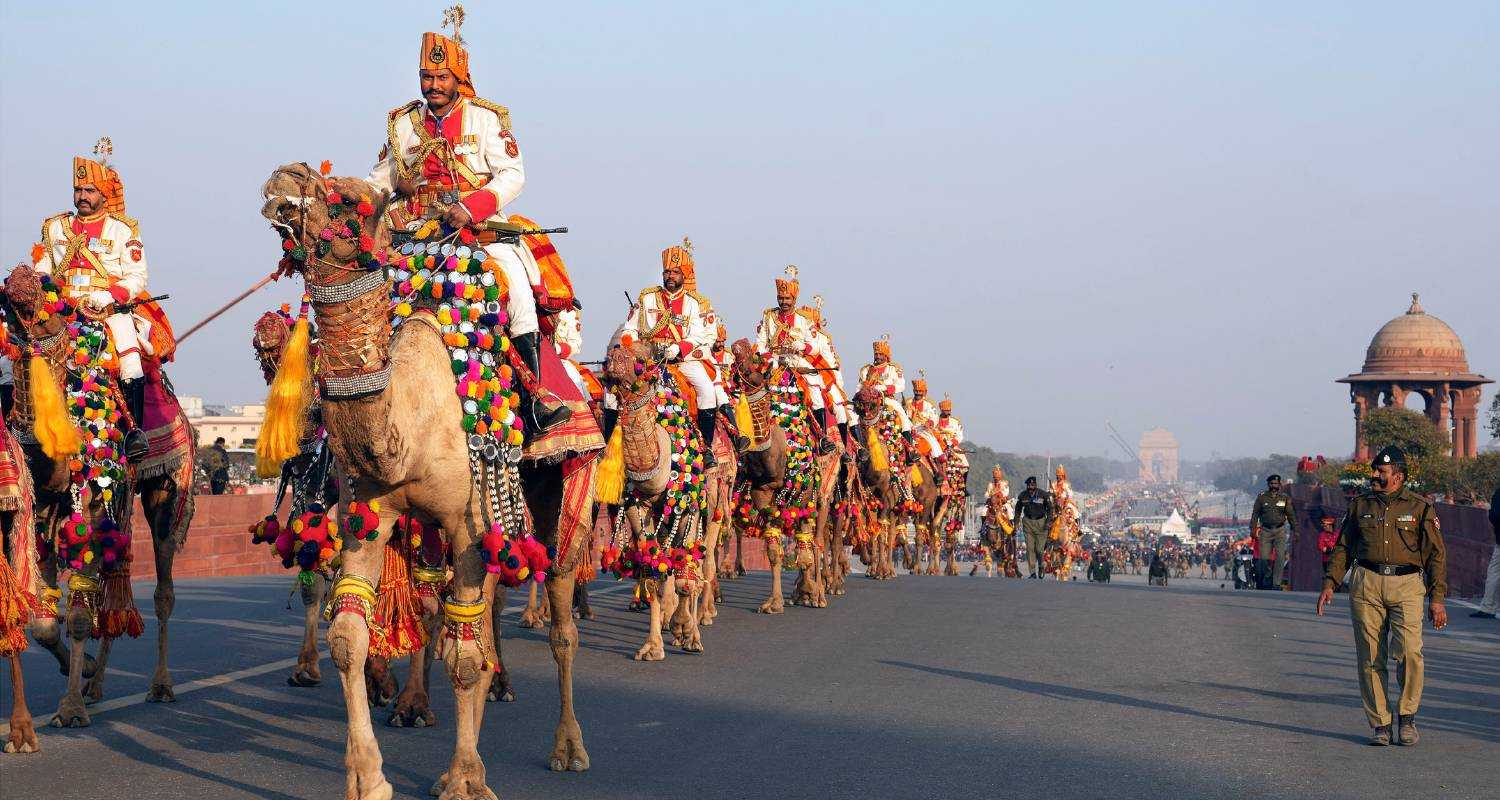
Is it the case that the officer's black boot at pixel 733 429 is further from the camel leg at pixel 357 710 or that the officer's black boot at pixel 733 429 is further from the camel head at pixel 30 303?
the camel leg at pixel 357 710

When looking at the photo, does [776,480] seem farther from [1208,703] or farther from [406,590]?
[406,590]

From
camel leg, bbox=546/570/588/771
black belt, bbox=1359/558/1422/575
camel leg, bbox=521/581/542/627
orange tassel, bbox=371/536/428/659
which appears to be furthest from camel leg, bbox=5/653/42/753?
black belt, bbox=1359/558/1422/575

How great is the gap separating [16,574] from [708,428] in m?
8.02

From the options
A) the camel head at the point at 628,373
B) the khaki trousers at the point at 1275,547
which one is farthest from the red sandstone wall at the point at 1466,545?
the camel head at the point at 628,373

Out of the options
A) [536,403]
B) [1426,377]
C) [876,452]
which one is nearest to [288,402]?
[536,403]

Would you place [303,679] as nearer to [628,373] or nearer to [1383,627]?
[628,373]

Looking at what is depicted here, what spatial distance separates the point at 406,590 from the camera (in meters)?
9.66

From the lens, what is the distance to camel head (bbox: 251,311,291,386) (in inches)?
509

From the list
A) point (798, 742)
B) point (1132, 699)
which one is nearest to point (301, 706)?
point (798, 742)

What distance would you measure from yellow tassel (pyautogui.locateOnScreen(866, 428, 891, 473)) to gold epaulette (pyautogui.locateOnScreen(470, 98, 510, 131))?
1473 cm

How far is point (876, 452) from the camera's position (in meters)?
24.4

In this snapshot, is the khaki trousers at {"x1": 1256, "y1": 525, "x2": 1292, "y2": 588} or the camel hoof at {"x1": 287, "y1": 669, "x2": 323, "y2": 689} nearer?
the camel hoof at {"x1": 287, "y1": 669, "x2": 323, "y2": 689}

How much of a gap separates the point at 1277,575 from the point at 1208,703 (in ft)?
60.0

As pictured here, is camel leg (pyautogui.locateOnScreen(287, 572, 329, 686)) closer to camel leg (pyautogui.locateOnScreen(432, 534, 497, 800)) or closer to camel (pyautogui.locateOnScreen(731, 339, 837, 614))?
camel leg (pyautogui.locateOnScreen(432, 534, 497, 800))
